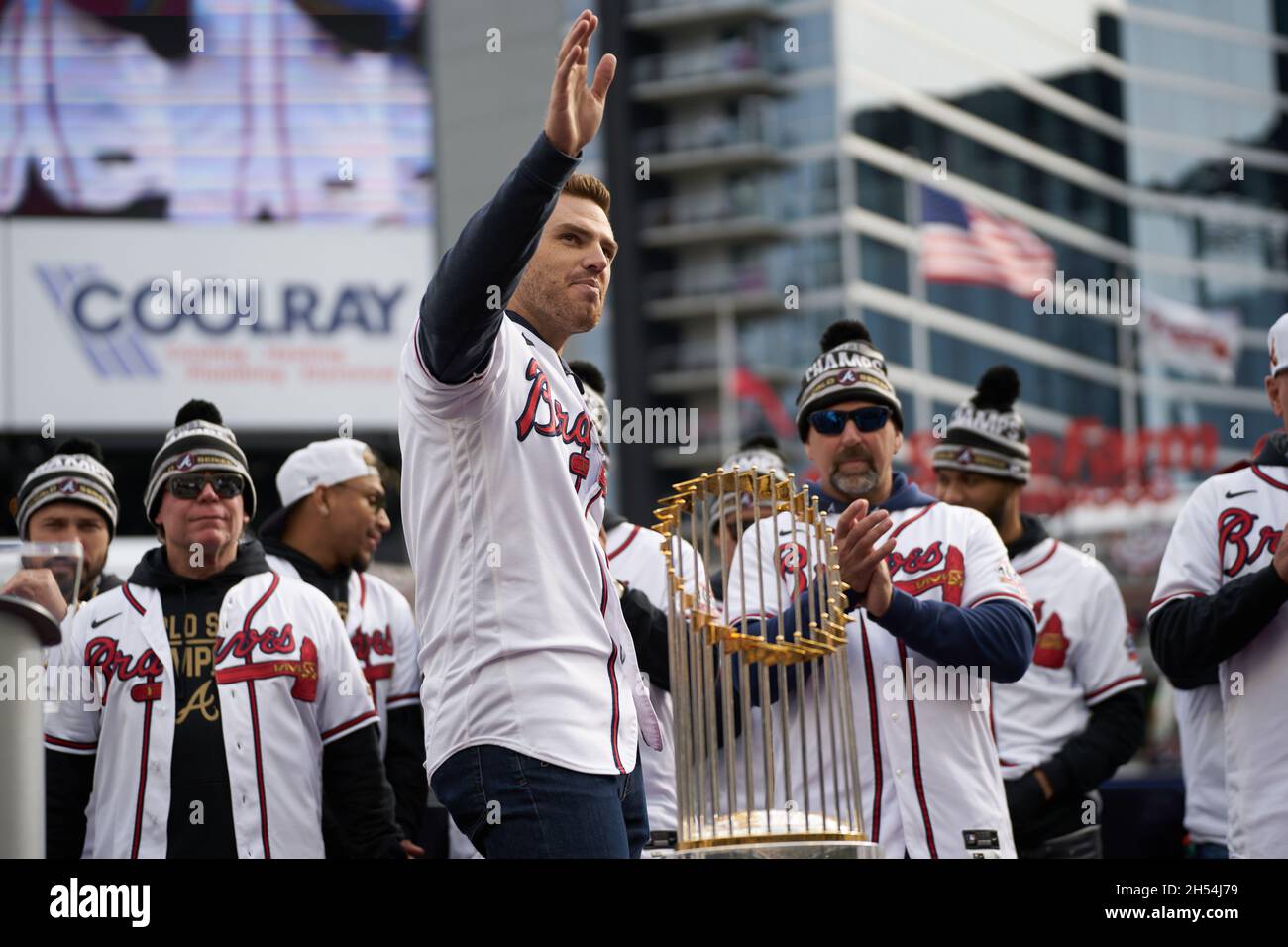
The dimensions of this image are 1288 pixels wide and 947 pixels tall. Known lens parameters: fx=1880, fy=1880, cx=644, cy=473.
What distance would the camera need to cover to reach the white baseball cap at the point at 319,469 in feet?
21.2

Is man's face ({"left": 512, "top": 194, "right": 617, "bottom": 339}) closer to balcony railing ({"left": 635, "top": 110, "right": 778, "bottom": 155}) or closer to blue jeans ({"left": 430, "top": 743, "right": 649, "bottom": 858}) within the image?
blue jeans ({"left": 430, "top": 743, "right": 649, "bottom": 858})

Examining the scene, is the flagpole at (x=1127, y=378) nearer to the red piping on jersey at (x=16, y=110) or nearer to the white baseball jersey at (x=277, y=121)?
the white baseball jersey at (x=277, y=121)

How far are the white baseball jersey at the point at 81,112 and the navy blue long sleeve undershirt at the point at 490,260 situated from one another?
792 inches

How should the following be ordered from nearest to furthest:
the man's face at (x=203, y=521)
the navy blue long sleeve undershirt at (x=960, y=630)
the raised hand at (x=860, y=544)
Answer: the raised hand at (x=860, y=544) → the navy blue long sleeve undershirt at (x=960, y=630) → the man's face at (x=203, y=521)

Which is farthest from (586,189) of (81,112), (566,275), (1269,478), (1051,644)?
(81,112)

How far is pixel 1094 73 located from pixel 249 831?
3132 inches

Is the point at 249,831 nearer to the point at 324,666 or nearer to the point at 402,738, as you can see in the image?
the point at 324,666

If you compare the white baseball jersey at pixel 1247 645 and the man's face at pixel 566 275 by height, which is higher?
the man's face at pixel 566 275

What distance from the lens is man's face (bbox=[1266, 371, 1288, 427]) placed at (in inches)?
189

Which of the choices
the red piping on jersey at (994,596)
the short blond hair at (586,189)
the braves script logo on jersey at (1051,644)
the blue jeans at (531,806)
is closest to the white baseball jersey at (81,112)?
the braves script logo on jersey at (1051,644)

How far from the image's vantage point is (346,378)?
23.5 metres

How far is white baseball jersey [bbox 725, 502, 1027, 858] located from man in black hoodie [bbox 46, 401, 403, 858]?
3.89 feet

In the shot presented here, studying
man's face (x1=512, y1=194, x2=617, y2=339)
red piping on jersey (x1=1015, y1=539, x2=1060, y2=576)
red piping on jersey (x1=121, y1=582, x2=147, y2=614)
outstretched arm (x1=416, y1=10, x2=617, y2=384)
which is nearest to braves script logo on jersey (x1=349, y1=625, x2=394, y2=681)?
red piping on jersey (x1=121, y1=582, x2=147, y2=614)
